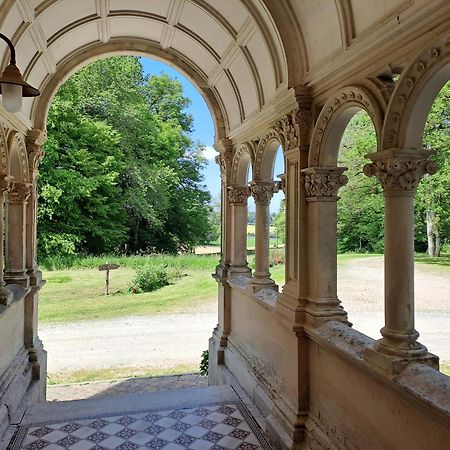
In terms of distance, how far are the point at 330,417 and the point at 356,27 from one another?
10.3ft

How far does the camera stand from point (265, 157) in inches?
219

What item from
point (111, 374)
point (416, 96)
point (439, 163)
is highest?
point (439, 163)

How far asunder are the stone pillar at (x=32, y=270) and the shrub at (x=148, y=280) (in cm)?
892

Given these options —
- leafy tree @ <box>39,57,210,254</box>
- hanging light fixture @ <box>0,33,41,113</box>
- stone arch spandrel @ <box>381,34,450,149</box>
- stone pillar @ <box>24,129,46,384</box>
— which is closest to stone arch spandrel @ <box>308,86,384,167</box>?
stone arch spandrel @ <box>381,34,450,149</box>

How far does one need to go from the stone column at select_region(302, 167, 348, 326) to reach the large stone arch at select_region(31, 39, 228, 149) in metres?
3.40

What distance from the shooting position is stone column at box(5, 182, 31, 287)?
20.0 feet

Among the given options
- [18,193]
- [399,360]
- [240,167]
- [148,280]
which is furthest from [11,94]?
[148,280]

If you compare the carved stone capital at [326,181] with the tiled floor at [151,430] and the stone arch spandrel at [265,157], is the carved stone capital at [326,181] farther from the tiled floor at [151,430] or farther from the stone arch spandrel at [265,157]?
the tiled floor at [151,430]

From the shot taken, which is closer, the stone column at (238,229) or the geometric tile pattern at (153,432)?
the geometric tile pattern at (153,432)

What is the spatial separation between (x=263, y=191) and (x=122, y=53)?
324cm

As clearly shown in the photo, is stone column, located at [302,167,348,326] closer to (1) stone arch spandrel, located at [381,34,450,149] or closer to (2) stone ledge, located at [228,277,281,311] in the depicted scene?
(2) stone ledge, located at [228,277,281,311]

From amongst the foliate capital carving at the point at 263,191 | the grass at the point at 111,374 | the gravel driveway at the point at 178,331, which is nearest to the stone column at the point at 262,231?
the foliate capital carving at the point at 263,191

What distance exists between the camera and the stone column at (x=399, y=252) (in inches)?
112

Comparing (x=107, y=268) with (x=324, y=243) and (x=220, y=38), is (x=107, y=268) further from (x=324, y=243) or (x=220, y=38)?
(x=324, y=243)
